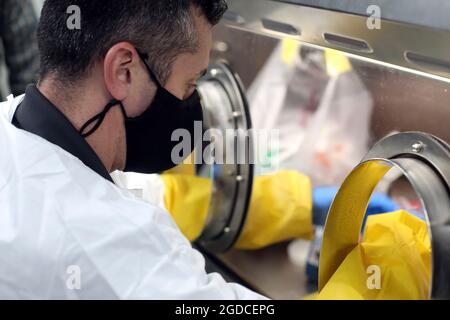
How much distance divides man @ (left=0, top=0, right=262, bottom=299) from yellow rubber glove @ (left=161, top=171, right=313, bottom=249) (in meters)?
0.41

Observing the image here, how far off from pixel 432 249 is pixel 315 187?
0.95 meters

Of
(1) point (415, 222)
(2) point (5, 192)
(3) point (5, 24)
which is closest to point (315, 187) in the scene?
(1) point (415, 222)

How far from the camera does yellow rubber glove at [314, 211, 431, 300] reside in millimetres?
990

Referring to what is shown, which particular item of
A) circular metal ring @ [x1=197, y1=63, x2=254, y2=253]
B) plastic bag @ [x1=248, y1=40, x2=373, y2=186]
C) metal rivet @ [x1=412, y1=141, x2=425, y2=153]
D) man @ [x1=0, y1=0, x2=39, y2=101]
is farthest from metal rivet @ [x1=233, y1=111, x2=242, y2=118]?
man @ [x1=0, y1=0, x2=39, y2=101]

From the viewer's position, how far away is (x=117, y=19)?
101cm

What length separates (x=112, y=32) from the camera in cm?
101

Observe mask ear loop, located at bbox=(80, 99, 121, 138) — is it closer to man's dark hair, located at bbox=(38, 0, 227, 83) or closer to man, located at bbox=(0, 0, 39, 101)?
man's dark hair, located at bbox=(38, 0, 227, 83)

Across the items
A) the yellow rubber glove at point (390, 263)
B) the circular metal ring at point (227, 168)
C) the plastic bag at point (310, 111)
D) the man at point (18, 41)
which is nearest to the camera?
the yellow rubber glove at point (390, 263)

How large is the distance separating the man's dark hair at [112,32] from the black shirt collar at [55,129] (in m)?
0.06

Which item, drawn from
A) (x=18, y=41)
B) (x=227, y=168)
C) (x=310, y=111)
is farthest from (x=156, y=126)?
(x=18, y=41)

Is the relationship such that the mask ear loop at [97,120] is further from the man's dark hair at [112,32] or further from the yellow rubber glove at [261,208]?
the yellow rubber glove at [261,208]

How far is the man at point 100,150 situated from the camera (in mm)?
871

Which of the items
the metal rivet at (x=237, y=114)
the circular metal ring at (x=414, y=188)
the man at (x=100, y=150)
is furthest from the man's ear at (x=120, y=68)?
the metal rivet at (x=237, y=114)

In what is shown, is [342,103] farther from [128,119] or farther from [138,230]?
[138,230]
